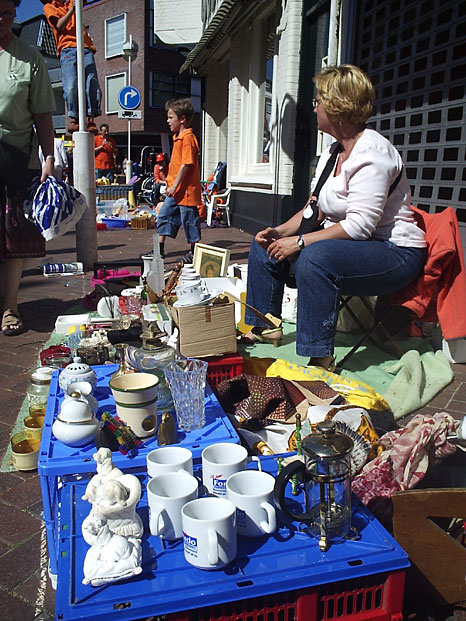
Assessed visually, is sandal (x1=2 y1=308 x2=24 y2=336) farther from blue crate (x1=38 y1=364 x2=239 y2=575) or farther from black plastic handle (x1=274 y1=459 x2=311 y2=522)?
black plastic handle (x1=274 y1=459 x2=311 y2=522)

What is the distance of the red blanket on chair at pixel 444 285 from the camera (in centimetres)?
326

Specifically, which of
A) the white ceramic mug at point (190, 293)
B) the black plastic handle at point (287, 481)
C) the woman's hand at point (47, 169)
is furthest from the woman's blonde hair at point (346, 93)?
the black plastic handle at point (287, 481)

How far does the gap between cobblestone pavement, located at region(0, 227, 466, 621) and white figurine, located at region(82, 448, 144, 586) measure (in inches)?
19.4

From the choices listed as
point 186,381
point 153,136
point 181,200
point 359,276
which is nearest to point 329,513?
point 186,381

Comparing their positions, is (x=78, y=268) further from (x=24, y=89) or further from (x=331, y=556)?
(x=331, y=556)

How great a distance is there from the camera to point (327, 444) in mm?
1479

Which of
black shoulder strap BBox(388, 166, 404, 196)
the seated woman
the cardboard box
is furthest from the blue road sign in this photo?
the cardboard box

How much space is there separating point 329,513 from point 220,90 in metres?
15.3

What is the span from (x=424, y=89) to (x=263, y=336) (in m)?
2.76

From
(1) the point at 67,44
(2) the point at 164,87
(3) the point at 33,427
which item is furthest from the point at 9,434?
(2) the point at 164,87

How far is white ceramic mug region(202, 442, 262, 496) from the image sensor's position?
163 centimetres

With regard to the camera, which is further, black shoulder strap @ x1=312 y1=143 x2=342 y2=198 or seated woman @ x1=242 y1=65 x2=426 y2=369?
black shoulder strap @ x1=312 y1=143 x2=342 y2=198

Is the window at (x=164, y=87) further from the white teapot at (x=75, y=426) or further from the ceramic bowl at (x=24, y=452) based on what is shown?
the white teapot at (x=75, y=426)

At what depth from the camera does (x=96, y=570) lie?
132 centimetres
